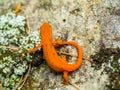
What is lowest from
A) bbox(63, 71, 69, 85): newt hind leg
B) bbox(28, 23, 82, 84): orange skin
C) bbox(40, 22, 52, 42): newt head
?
bbox(63, 71, 69, 85): newt hind leg

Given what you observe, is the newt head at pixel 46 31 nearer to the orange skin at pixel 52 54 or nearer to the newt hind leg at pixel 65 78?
the orange skin at pixel 52 54

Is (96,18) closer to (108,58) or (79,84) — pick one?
(108,58)

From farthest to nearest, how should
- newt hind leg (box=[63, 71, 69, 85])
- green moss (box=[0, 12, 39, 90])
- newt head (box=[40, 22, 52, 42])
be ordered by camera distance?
newt head (box=[40, 22, 52, 42])
green moss (box=[0, 12, 39, 90])
newt hind leg (box=[63, 71, 69, 85])

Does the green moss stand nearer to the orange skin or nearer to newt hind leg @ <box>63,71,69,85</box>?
the orange skin

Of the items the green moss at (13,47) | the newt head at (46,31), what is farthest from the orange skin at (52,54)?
the green moss at (13,47)

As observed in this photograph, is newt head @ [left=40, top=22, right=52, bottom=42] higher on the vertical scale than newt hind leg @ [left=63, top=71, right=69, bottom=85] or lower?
higher

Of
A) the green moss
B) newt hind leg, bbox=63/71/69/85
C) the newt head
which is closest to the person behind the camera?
newt hind leg, bbox=63/71/69/85

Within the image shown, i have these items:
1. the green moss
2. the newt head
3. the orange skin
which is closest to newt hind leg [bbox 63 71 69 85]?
the orange skin

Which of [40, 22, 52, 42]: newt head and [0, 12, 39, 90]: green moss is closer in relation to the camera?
[0, 12, 39, 90]: green moss
